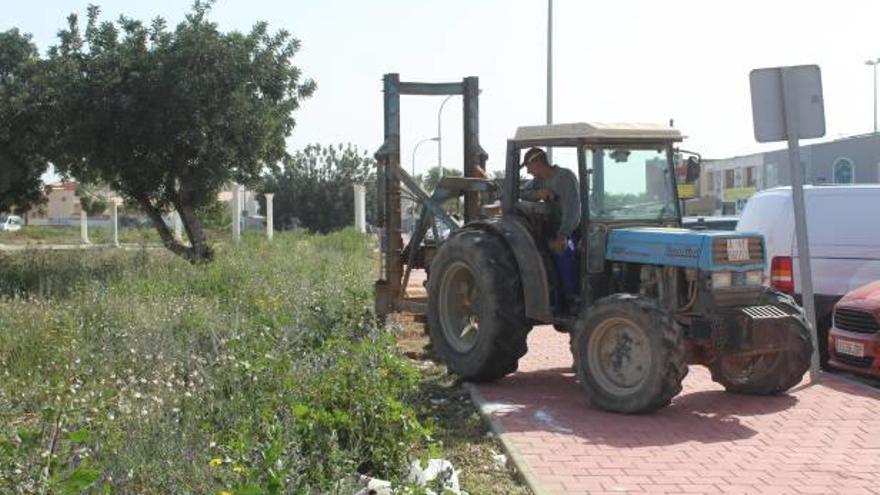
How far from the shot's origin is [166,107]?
56.1 ft

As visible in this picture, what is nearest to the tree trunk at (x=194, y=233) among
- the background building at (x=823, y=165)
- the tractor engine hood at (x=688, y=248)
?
the tractor engine hood at (x=688, y=248)

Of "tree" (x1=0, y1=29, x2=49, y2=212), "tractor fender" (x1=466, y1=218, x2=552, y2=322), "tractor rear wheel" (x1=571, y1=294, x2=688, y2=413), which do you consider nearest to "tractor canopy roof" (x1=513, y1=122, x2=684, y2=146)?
"tractor fender" (x1=466, y1=218, x2=552, y2=322)

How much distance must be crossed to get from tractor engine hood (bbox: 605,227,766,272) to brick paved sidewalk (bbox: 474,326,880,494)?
4.01 ft

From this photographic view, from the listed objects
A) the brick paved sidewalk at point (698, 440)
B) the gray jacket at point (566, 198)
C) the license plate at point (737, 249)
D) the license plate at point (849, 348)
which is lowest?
the brick paved sidewalk at point (698, 440)

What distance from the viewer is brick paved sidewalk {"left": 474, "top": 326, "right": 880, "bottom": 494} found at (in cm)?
645

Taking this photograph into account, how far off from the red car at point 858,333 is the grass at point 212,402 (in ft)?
12.9

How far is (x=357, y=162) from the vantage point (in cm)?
6444

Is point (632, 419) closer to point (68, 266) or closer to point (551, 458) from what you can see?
point (551, 458)

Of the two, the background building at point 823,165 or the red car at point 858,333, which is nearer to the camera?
the red car at point 858,333

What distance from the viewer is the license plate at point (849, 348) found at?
1001 centimetres

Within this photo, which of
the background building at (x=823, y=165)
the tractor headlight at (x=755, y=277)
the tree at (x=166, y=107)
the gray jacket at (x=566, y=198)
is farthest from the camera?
the background building at (x=823, y=165)

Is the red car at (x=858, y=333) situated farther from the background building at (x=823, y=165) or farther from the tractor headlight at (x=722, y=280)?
the background building at (x=823, y=165)

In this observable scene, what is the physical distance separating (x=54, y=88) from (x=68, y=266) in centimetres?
320

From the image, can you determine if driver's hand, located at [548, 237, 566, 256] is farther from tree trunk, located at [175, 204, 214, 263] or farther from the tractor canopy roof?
tree trunk, located at [175, 204, 214, 263]
